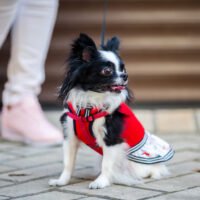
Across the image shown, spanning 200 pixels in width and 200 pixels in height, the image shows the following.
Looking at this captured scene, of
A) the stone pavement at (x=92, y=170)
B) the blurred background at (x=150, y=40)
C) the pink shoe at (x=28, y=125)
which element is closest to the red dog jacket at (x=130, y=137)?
the stone pavement at (x=92, y=170)

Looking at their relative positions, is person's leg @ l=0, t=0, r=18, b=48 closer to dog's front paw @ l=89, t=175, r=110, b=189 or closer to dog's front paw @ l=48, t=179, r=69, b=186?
dog's front paw @ l=48, t=179, r=69, b=186

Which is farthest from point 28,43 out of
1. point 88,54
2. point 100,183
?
point 100,183

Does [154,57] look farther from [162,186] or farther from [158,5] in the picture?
[162,186]

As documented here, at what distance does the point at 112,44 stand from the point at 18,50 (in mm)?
1522

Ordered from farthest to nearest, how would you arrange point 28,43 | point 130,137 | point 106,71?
point 28,43 < point 130,137 < point 106,71

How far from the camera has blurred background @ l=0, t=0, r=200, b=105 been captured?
482 cm

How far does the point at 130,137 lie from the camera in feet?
8.64

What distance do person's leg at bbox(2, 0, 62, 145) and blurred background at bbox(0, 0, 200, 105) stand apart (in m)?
0.84

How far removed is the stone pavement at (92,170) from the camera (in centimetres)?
230

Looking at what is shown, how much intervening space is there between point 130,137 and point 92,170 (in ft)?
1.53

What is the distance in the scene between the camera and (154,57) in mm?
4844

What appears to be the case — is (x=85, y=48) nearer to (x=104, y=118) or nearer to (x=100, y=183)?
(x=104, y=118)

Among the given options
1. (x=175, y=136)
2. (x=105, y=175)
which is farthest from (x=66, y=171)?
(x=175, y=136)

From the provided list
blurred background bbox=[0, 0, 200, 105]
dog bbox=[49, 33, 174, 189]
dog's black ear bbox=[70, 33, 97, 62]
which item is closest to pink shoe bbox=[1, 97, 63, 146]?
blurred background bbox=[0, 0, 200, 105]
